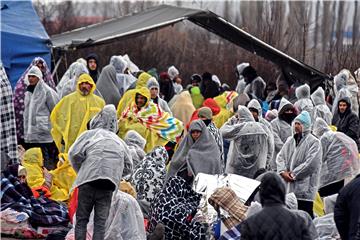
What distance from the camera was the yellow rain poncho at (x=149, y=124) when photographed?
1644 centimetres

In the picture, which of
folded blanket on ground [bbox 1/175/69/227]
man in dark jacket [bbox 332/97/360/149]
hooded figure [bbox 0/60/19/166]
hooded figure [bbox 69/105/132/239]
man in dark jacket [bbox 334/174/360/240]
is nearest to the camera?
man in dark jacket [bbox 334/174/360/240]

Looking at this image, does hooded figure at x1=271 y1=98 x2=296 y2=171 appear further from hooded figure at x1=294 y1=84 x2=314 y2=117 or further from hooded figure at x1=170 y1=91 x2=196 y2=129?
hooded figure at x1=170 y1=91 x2=196 y2=129

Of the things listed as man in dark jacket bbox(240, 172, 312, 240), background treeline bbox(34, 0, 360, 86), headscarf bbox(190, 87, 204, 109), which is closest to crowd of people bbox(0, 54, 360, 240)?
man in dark jacket bbox(240, 172, 312, 240)

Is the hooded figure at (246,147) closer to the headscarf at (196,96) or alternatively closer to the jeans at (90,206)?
the jeans at (90,206)

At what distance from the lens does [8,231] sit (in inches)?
523

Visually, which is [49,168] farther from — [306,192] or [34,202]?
[306,192]

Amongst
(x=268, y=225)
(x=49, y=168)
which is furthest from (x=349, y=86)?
(x=268, y=225)

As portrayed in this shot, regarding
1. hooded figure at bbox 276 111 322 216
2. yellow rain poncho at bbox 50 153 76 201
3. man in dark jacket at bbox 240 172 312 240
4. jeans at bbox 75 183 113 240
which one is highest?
man in dark jacket at bbox 240 172 312 240

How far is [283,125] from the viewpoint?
16312 millimetres

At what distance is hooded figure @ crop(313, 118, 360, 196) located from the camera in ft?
48.1

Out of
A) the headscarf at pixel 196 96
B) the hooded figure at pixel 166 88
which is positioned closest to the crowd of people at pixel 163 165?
the headscarf at pixel 196 96

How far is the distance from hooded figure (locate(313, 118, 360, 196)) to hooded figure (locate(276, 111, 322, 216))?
0.67m

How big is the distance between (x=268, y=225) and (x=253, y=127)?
620 cm

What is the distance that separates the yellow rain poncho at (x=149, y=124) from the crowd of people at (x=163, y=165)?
0.06 ft
